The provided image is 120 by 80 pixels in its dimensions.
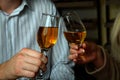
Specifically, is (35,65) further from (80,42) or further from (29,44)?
(29,44)

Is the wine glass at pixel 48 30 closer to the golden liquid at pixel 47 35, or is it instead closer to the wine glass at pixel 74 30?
the golden liquid at pixel 47 35

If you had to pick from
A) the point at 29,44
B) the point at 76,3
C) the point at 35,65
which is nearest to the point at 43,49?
the point at 35,65

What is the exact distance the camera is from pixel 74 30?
1021mm

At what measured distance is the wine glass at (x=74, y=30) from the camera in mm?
1006

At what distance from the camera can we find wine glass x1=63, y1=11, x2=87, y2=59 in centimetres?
101

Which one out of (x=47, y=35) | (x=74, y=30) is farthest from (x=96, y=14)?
(x=47, y=35)

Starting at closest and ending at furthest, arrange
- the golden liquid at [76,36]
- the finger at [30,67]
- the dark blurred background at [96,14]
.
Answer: the finger at [30,67] → the golden liquid at [76,36] → the dark blurred background at [96,14]

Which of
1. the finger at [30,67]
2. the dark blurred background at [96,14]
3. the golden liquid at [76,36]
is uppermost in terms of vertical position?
the dark blurred background at [96,14]

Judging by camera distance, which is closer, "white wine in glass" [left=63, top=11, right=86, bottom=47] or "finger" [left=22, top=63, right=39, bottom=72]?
"finger" [left=22, top=63, right=39, bottom=72]

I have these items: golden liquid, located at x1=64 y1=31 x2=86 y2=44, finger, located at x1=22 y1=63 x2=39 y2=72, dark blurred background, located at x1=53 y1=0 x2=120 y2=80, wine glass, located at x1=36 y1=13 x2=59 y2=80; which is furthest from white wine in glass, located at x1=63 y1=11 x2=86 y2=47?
dark blurred background, located at x1=53 y1=0 x2=120 y2=80

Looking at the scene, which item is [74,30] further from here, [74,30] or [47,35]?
[47,35]

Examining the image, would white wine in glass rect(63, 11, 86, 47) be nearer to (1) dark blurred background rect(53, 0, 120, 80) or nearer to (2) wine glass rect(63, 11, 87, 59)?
(2) wine glass rect(63, 11, 87, 59)

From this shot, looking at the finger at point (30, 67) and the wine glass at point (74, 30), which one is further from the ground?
the wine glass at point (74, 30)

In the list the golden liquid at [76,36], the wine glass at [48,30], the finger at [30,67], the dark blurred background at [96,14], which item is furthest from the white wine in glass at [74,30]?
the dark blurred background at [96,14]
